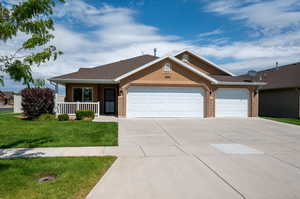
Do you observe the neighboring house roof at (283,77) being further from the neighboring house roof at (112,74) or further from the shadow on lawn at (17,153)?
the shadow on lawn at (17,153)

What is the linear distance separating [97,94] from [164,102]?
5588 mm

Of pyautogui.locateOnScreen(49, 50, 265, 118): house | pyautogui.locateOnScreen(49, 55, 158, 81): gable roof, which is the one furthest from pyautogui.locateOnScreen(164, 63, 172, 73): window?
pyautogui.locateOnScreen(49, 55, 158, 81): gable roof

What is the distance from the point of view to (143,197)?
3551mm

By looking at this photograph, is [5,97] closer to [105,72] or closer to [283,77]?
[105,72]

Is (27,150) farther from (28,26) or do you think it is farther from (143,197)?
(143,197)

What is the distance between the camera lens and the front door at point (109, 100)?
17.4 metres

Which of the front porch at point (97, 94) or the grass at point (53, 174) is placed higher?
the front porch at point (97, 94)

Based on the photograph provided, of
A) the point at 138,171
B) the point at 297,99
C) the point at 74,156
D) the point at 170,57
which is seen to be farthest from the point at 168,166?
the point at 297,99

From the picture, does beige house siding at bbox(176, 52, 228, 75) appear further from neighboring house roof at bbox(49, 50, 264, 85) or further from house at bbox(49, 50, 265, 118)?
house at bbox(49, 50, 265, 118)

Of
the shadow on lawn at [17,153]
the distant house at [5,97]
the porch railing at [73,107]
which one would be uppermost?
the distant house at [5,97]

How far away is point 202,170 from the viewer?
15.8ft

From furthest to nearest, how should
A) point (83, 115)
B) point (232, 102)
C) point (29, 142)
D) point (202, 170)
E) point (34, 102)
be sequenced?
point (232, 102)
point (83, 115)
point (34, 102)
point (29, 142)
point (202, 170)

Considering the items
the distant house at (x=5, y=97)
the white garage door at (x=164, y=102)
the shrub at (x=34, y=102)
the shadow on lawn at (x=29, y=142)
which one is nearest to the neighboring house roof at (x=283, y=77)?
the white garage door at (x=164, y=102)

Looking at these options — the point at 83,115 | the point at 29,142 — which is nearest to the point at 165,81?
the point at 83,115
